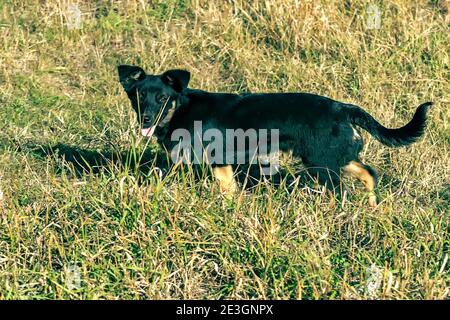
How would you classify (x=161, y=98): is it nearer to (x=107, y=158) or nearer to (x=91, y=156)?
(x=107, y=158)

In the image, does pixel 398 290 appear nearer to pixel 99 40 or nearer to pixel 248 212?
pixel 248 212

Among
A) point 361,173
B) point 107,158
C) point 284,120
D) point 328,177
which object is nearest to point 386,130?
point 361,173

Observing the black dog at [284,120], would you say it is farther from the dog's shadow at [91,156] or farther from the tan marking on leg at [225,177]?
the dog's shadow at [91,156]

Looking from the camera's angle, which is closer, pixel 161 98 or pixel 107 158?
pixel 161 98

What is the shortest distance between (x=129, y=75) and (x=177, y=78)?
0.38 metres

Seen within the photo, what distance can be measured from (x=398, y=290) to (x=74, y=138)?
11.9ft

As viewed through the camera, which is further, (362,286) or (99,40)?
(99,40)

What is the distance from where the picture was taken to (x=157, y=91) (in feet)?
20.6

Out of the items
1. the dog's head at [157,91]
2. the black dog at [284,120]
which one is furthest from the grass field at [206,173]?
the dog's head at [157,91]

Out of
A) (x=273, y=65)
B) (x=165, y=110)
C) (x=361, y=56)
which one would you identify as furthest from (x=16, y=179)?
(x=361, y=56)

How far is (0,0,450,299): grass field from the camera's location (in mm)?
4680

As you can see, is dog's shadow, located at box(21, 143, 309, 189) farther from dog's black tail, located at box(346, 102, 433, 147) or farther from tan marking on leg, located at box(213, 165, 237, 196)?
dog's black tail, located at box(346, 102, 433, 147)

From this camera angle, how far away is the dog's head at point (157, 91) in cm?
624

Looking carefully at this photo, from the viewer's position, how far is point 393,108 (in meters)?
7.33
